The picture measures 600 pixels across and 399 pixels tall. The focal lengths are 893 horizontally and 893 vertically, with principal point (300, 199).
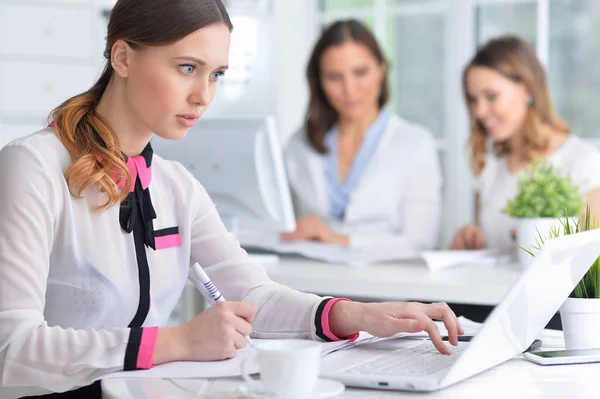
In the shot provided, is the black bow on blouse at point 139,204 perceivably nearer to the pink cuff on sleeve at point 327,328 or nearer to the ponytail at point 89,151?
the ponytail at point 89,151

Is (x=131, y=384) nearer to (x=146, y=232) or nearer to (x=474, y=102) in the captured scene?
(x=146, y=232)

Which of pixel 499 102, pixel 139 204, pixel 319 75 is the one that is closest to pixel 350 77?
pixel 319 75

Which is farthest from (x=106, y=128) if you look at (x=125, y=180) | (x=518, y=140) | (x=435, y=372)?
(x=518, y=140)

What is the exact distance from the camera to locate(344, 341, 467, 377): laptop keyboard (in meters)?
1.23

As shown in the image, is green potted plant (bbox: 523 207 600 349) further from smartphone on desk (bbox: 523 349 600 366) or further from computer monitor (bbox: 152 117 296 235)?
computer monitor (bbox: 152 117 296 235)

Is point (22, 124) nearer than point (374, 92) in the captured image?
No

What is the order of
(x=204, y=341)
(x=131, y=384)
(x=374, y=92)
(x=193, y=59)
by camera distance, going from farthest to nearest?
1. (x=374, y=92)
2. (x=193, y=59)
3. (x=204, y=341)
4. (x=131, y=384)

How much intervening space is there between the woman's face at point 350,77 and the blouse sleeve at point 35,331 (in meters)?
2.20

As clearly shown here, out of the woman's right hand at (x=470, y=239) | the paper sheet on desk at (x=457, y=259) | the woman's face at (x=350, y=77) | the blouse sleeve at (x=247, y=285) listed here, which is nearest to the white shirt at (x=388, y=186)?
the woman's face at (x=350, y=77)

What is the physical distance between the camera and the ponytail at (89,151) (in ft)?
4.73

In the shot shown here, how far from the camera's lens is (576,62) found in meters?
3.90

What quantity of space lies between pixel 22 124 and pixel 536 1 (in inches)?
90.6

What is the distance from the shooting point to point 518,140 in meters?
3.22

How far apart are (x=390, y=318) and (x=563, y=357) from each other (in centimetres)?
28
